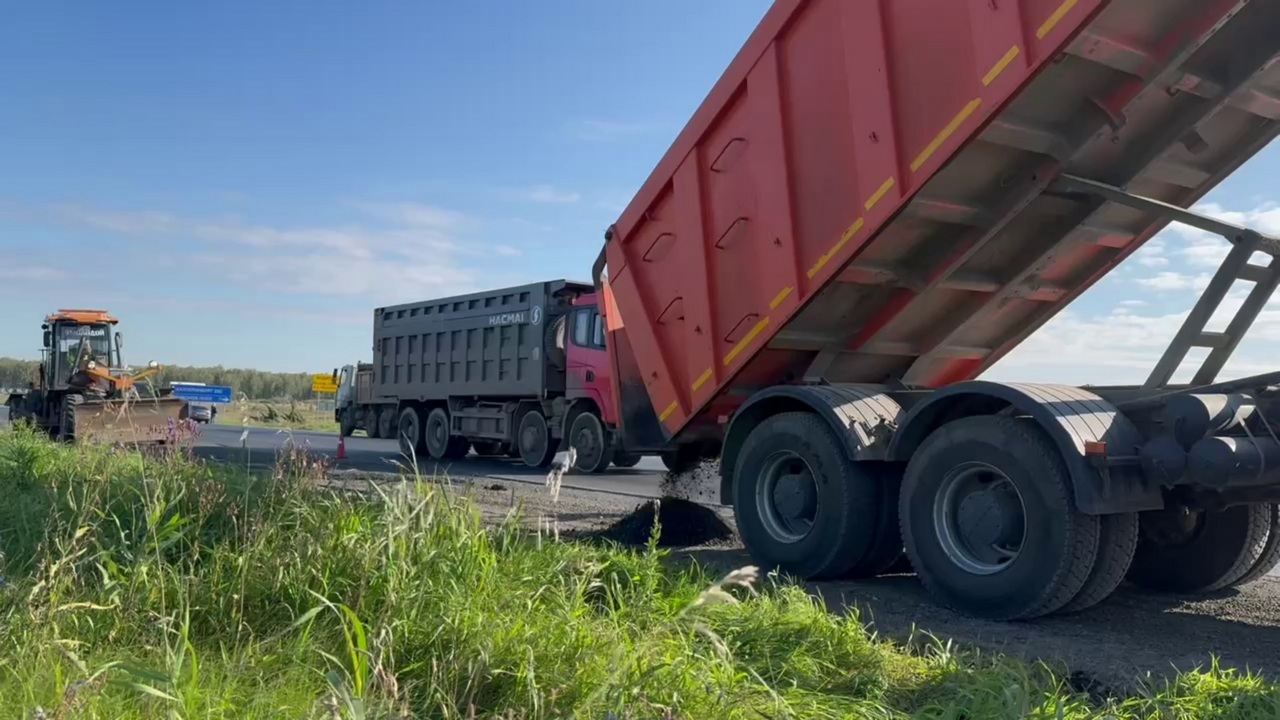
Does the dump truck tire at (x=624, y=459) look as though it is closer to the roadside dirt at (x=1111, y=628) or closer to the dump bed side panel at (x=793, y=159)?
the dump bed side panel at (x=793, y=159)

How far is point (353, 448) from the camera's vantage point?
21.5 m

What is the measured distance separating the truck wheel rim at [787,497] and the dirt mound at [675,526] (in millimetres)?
1191

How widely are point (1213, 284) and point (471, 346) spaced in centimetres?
1365

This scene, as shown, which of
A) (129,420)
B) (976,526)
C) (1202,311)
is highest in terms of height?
(1202,311)

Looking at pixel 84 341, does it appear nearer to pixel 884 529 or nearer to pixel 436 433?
pixel 436 433

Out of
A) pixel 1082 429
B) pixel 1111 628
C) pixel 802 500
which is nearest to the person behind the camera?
pixel 1082 429

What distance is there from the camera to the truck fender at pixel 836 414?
18.4 ft

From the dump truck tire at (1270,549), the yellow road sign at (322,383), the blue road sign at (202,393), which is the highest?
the yellow road sign at (322,383)

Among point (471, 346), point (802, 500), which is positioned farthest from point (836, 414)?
point (471, 346)

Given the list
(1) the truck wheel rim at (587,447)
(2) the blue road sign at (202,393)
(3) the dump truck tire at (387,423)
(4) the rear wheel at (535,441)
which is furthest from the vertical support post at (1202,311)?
(3) the dump truck tire at (387,423)

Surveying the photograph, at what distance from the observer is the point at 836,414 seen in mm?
5711

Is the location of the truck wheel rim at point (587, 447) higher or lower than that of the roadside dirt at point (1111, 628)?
higher

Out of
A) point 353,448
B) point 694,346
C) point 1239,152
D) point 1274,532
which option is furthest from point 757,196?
point 353,448

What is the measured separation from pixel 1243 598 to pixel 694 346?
3641 millimetres
